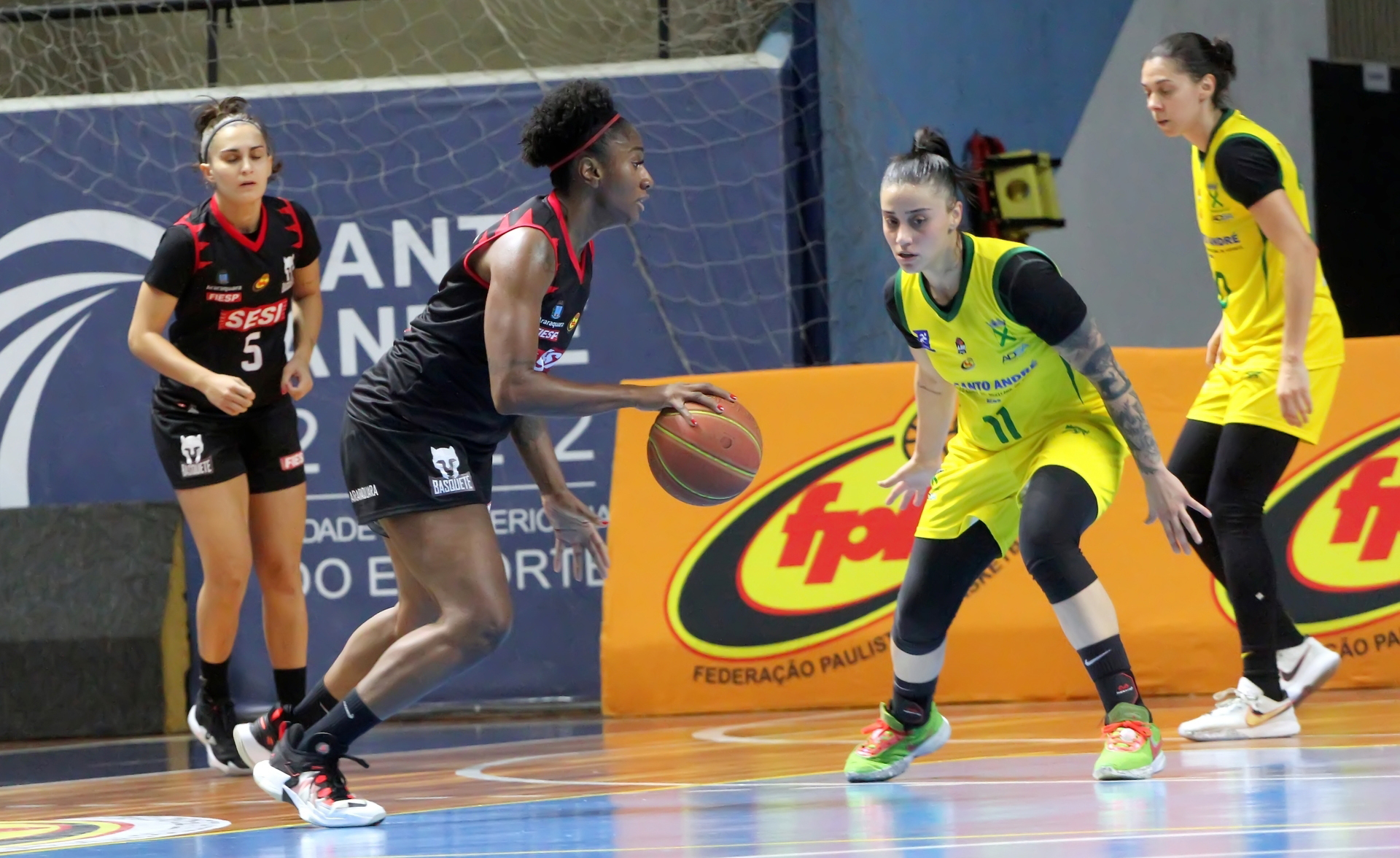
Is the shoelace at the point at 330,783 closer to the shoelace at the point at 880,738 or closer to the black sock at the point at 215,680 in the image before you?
the shoelace at the point at 880,738

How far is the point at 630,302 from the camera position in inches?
339

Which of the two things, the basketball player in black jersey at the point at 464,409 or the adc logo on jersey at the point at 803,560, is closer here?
the basketball player in black jersey at the point at 464,409

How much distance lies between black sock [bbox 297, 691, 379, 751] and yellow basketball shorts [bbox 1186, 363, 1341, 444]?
2.99 m

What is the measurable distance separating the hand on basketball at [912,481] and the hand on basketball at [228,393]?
2232 millimetres

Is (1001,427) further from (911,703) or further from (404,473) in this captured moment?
(404,473)

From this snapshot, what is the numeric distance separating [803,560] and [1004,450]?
2.69 meters

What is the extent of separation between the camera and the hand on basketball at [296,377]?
6.67 meters

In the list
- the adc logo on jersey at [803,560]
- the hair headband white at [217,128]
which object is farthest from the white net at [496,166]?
the hair headband white at [217,128]

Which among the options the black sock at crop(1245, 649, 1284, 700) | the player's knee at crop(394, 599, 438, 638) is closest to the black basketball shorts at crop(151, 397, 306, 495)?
the player's knee at crop(394, 599, 438, 638)

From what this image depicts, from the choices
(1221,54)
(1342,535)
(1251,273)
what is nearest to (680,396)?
(1251,273)

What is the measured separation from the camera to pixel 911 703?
207 inches

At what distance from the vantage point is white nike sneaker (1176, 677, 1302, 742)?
5.75 m

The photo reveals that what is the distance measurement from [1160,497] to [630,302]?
13.8ft

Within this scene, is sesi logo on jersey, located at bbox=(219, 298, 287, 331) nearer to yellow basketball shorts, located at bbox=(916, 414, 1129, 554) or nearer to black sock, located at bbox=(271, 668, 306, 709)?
black sock, located at bbox=(271, 668, 306, 709)
